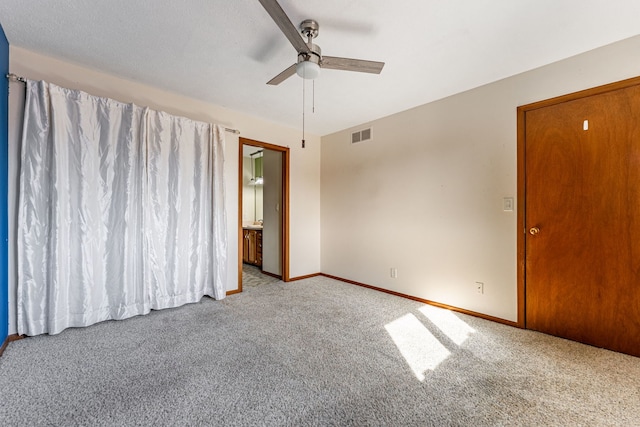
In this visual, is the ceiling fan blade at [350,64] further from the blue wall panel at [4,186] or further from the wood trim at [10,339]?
the wood trim at [10,339]

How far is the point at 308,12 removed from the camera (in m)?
1.78

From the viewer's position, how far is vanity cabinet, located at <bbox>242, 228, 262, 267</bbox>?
5.09m

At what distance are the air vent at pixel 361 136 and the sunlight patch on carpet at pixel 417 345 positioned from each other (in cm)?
251

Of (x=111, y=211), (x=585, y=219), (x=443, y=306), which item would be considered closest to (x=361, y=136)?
(x=443, y=306)

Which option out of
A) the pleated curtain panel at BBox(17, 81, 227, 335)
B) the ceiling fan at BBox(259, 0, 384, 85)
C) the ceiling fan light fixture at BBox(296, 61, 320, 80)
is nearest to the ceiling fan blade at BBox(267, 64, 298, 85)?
the ceiling fan at BBox(259, 0, 384, 85)

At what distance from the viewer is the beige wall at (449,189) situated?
8.16 feet

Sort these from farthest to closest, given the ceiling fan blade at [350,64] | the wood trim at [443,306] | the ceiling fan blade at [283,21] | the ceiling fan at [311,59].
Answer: the wood trim at [443,306], the ceiling fan blade at [350,64], the ceiling fan at [311,59], the ceiling fan blade at [283,21]

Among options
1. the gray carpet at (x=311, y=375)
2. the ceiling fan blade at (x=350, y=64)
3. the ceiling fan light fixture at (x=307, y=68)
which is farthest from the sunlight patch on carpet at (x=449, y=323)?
the ceiling fan light fixture at (x=307, y=68)

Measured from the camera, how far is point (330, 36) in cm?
203

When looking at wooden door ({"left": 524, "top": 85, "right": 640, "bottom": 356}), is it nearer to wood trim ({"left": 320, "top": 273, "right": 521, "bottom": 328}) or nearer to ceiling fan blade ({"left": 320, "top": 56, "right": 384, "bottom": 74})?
wood trim ({"left": 320, "top": 273, "right": 521, "bottom": 328})

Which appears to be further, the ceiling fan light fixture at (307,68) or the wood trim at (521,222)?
the wood trim at (521,222)

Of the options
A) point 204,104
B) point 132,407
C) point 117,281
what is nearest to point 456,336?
point 132,407

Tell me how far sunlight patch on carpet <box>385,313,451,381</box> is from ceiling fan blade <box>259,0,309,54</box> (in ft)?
7.50

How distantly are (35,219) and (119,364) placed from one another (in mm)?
1440
